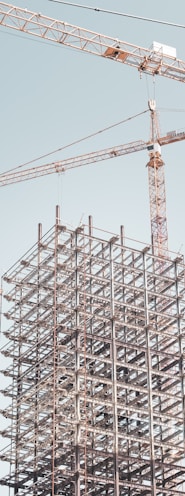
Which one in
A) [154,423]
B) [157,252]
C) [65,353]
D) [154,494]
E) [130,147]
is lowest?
[154,494]

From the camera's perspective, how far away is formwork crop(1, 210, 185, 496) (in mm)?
81000

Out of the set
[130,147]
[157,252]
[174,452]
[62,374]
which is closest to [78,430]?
[62,374]

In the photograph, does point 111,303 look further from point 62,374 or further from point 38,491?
point 38,491

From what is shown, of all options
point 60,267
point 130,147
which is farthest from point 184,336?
point 130,147

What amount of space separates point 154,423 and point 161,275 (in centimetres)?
1343

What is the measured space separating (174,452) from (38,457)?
11.3 meters

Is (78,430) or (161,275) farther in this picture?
(161,275)

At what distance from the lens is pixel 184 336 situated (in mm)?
89312

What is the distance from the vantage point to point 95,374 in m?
87.8

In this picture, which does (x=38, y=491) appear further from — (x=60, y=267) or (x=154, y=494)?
(x=60, y=267)

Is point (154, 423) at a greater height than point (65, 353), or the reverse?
point (65, 353)

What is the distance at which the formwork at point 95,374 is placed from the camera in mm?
81000

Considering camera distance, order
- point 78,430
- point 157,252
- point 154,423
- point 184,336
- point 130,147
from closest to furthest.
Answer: point 78,430 → point 154,423 → point 184,336 → point 157,252 → point 130,147

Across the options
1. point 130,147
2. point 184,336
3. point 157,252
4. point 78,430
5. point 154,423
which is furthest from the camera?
point 130,147
